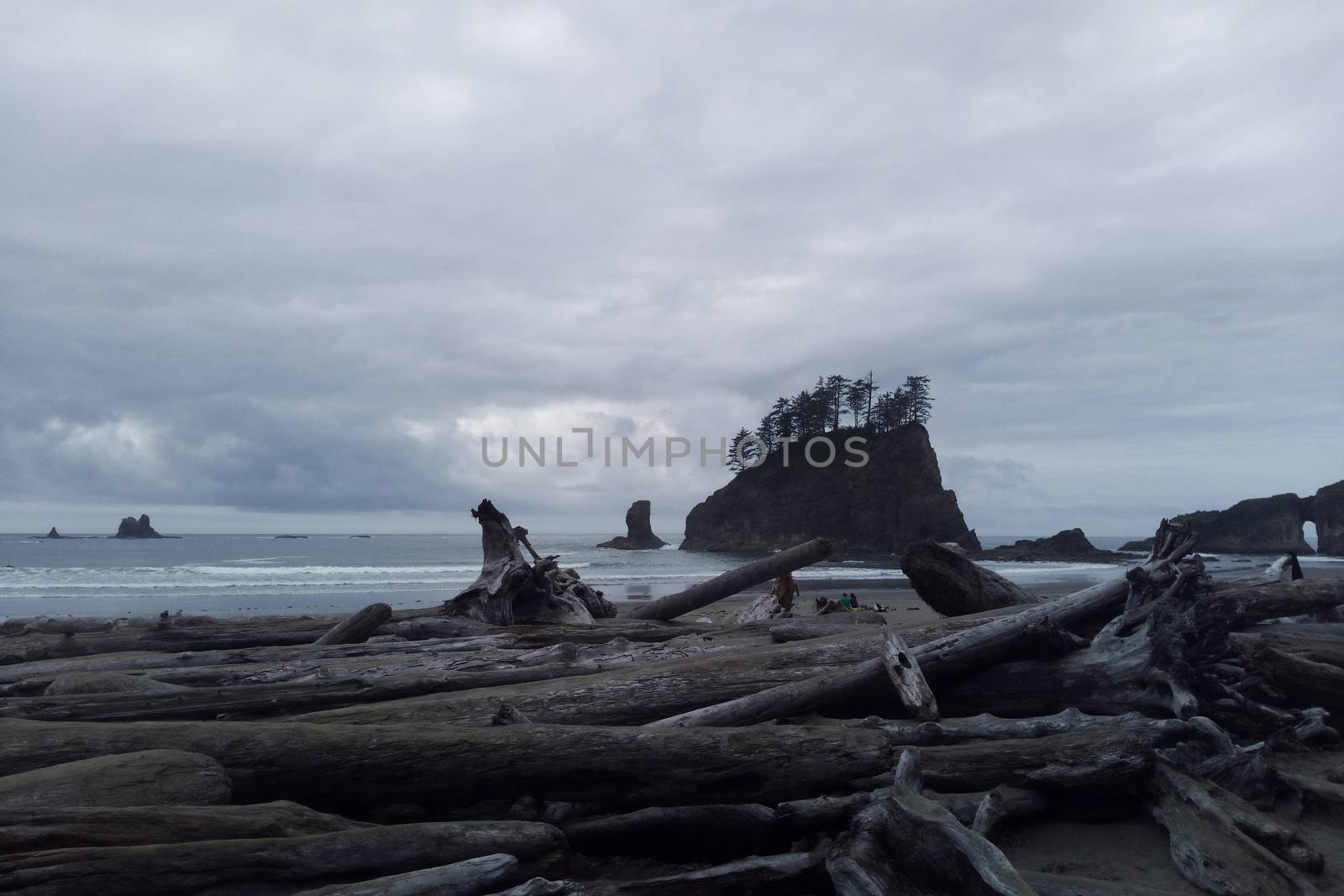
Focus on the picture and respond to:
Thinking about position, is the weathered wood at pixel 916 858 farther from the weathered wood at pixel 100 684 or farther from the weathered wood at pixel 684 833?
the weathered wood at pixel 100 684

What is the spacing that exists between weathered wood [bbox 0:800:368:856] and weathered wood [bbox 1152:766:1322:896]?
3640 millimetres

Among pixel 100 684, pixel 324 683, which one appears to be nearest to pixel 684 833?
pixel 324 683

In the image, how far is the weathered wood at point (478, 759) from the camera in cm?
356

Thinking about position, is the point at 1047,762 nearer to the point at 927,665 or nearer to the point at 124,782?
the point at 927,665

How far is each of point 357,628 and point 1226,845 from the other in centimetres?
710

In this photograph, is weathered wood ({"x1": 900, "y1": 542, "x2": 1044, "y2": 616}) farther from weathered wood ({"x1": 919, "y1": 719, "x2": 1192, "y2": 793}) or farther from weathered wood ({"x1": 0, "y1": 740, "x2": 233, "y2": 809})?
weathered wood ({"x1": 0, "y1": 740, "x2": 233, "y2": 809})

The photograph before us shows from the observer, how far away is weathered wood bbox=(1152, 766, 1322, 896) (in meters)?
3.31

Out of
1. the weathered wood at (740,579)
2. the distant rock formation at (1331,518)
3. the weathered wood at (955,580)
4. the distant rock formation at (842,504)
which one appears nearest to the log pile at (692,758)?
the weathered wood at (955,580)

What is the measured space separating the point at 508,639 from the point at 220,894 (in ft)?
14.9

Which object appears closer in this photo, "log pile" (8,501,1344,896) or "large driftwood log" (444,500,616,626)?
"log pile" (8,501,1344,896)

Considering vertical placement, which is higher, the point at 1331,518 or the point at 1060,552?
the point at 1331,518

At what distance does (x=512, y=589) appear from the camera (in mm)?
9547

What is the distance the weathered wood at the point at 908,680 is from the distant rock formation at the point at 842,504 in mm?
60185

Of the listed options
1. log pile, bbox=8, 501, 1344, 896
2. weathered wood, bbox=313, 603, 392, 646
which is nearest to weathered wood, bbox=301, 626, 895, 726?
log pile, bbox=8, 501, 1344, 896
